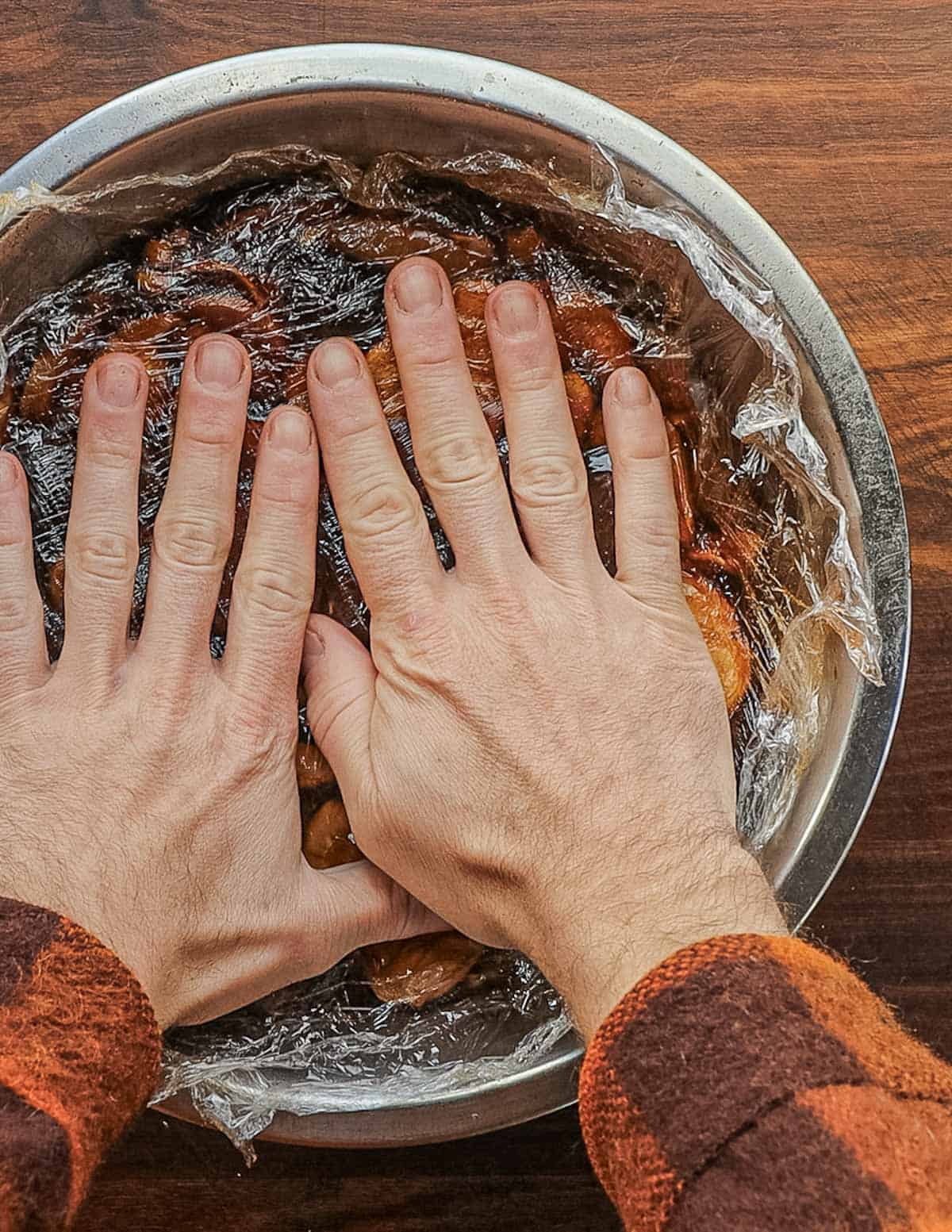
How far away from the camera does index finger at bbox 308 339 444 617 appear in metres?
0.57

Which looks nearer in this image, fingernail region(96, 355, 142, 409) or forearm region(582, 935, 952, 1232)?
forearm region(582, 935, 952, 1232)

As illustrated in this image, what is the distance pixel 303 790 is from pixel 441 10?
1.58ft

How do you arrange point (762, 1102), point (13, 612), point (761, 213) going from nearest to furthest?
point (762, 1102)
point (13, 612)
point (761, 213)

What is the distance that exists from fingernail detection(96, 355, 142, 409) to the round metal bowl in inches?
2.3

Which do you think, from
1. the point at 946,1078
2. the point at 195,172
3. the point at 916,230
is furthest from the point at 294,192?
the point at 946,1078

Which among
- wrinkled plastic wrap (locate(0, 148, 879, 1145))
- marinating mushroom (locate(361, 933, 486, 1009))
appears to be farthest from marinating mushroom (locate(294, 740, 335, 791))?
A: marinating mushroom (locate(361, 933, 486, 1009))

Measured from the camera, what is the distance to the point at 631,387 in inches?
23.4

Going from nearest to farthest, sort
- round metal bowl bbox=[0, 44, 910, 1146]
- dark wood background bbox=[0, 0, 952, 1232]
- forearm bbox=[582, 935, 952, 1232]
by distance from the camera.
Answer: forearm bbox=[582, 935, 952, 1232], round metal bowl bbox=[0, 44, 910, 1146], dark wood background bbox=[0, 0, 952, 1232]

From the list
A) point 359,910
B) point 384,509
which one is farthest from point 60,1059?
point 384,509

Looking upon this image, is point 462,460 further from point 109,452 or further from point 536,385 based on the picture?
point 109,452

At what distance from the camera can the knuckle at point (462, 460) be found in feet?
1.88

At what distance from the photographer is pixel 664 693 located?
1.87ft

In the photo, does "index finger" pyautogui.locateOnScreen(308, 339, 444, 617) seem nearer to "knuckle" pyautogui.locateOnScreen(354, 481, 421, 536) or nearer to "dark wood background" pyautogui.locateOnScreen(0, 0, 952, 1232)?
"knuckle" pyautogui.locateOnScreen(354, 481, 421, 536)

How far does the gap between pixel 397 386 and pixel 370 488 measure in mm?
62
